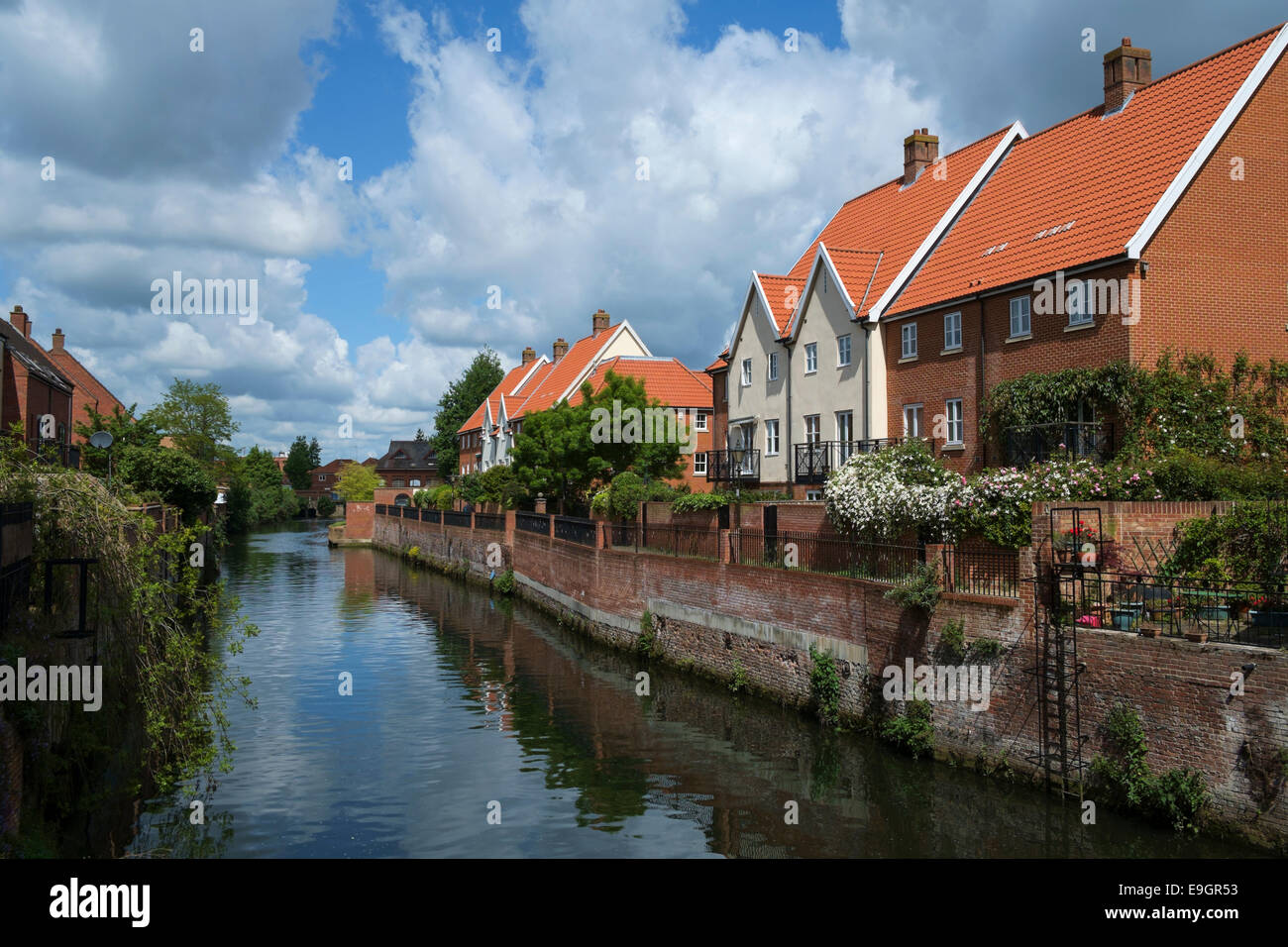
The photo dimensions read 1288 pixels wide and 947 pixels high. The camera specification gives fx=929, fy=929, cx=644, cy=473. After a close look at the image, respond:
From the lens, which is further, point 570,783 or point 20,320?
point 20,320

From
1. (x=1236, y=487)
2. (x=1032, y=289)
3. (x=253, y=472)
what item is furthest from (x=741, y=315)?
(x=253, y=472)

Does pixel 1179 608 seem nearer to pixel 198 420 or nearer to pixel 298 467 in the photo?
pixel 198 420

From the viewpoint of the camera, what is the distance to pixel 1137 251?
19109mm

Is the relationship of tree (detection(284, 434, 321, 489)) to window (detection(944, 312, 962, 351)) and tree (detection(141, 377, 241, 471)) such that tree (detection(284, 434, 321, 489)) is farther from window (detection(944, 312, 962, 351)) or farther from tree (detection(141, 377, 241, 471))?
window (detection(944, 312, 962, 351))

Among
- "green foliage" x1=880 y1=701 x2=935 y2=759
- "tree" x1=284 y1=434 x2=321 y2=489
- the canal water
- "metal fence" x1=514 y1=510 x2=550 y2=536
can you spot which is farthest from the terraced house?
"tree" x1=284 y1=434 x2=321 y2=489

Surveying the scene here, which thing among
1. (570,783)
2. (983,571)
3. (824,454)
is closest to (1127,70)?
(824,454)

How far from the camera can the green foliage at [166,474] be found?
37750mm

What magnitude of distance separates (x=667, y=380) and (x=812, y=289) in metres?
22.0

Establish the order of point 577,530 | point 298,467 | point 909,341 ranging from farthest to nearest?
point 298,467 < point 577,530 < point 909,341

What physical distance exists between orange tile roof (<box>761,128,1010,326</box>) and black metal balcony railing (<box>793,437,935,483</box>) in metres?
4.19

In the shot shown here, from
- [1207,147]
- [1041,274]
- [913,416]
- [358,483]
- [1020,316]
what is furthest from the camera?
[358,483]

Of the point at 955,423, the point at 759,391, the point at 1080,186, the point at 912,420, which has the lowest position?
the point at 955,423

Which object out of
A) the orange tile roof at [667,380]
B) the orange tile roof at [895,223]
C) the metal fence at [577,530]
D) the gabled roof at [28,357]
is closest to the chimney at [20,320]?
the gabled roof at [28,357]
